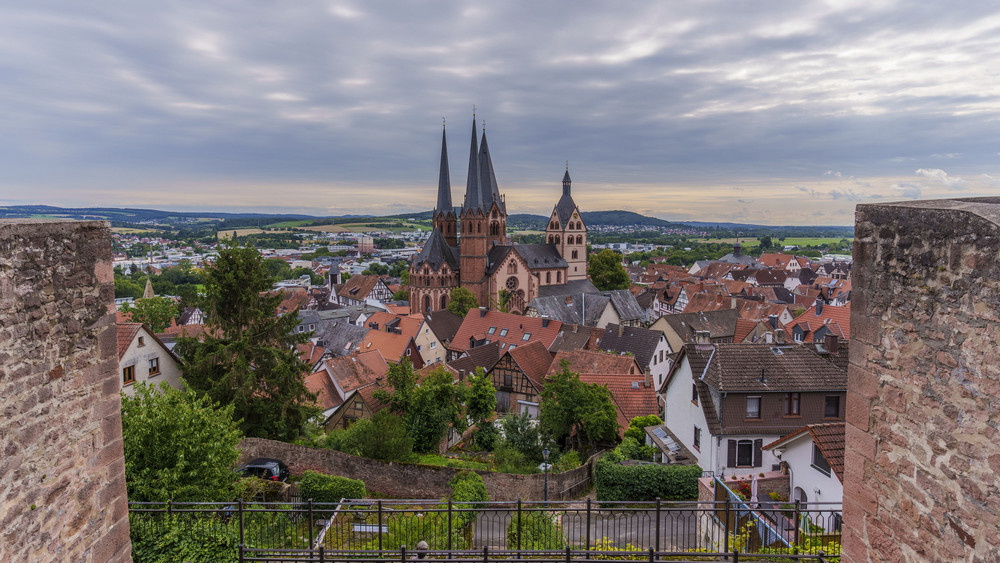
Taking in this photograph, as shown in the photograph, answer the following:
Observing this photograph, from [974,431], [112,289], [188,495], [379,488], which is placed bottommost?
[379,488]

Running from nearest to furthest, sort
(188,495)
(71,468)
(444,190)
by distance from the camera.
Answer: (71,468), (188,495), (444,190)

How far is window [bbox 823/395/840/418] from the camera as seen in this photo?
61.7ft

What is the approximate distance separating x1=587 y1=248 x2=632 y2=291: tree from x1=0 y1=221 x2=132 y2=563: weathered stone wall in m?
79.5

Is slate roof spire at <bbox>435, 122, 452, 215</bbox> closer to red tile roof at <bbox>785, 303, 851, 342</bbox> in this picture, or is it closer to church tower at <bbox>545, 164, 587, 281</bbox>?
church tower at <bbox>545, 164, 587, 281</bbox>

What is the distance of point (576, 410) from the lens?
22.4 meters

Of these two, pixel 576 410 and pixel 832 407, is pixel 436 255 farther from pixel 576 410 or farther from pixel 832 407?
pixel 832 407

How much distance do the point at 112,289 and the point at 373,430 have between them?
14.5m

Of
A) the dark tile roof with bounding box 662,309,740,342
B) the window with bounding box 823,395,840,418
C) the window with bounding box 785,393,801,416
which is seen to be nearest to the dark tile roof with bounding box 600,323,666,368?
the dark tile roof with bounding box 662,309,740,342

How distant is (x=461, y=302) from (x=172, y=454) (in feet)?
160

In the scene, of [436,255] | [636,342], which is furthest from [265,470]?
[436,255]

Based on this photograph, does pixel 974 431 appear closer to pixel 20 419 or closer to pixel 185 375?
pixel 20 419

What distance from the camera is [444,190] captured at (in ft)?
240

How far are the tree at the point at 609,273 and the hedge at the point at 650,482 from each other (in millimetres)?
65574

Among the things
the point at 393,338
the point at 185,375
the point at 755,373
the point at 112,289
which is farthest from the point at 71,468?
the point at 393,338
